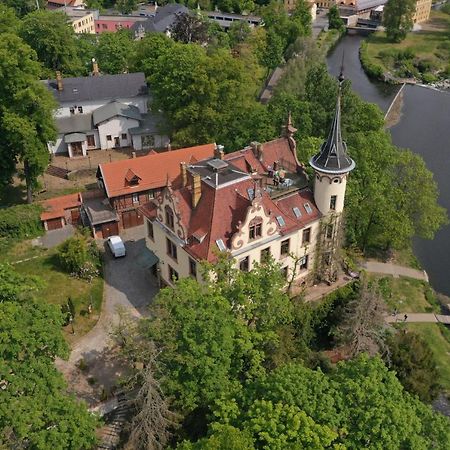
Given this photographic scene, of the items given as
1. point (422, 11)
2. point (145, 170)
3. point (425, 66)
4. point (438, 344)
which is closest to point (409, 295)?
point (438, 344)

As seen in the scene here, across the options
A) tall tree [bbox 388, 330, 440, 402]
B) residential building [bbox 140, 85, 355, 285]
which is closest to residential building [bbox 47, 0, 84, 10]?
residential building [bbox 140, 85, 355, 285]

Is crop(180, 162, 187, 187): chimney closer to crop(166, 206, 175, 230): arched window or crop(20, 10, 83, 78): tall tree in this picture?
crop(166, 206, 175, 230): arched window

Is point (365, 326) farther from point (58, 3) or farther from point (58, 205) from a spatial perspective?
→ point (58, 3)

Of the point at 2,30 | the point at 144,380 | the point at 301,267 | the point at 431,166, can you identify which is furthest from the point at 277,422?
the point at 2,30

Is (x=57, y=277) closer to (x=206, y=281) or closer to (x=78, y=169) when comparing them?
(x=206, y=281)

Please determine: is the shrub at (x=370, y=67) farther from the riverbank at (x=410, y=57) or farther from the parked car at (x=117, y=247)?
the parked car at (x=117, y=247)
